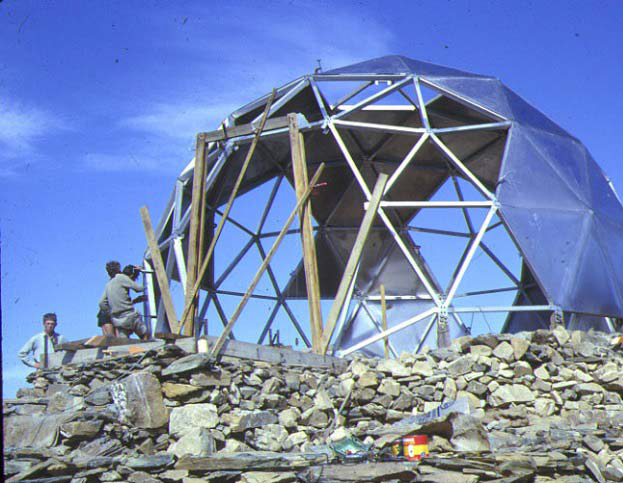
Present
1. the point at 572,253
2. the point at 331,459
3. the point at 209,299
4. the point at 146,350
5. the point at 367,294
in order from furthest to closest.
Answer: the point at 367,294 → the point at 209,299 → the point at 572,253 → the point at 146,350 → the point at 331,459

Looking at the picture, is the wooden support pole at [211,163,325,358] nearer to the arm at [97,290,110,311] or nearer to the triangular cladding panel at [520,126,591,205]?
the arm at [97,290,110,311]

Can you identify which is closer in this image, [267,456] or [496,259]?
[267,456]

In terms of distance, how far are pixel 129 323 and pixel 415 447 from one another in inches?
232

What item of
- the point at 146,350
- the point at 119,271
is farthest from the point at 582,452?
the point at 119,271

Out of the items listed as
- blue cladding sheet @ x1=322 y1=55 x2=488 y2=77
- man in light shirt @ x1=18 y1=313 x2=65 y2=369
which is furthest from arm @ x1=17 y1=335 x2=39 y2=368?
blue cladding sheet @ x1=322 y1=55 x2=488 y2=77

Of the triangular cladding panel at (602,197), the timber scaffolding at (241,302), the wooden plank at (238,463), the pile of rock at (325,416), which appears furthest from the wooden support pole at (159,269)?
the triangular cladding panel at (602,197)

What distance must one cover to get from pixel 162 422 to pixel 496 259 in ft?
44.1

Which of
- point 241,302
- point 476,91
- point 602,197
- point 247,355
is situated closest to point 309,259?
point 241,302

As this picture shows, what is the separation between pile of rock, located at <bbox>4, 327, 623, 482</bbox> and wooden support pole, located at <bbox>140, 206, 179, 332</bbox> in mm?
2410

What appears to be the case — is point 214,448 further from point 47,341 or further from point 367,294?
point 367,294

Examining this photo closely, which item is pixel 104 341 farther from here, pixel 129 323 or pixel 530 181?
A: pixel 530 181

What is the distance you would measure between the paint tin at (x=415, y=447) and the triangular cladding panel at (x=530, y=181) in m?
8.14

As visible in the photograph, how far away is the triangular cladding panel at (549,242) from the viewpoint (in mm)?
16531

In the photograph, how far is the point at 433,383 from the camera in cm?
1252
